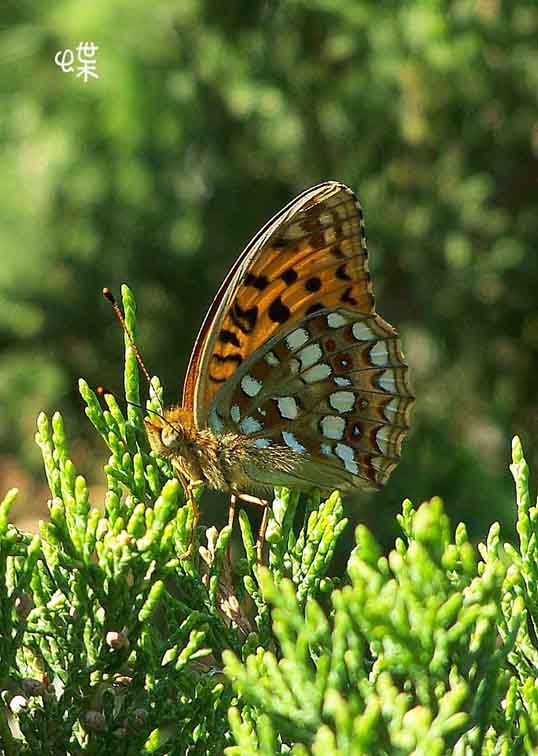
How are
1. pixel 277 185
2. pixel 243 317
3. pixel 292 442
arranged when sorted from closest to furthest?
pixel 243 317 → pixel 292 442 → pixel 277 185

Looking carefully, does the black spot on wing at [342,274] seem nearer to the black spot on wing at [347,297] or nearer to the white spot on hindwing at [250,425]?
the black spot on wing at [347,297]

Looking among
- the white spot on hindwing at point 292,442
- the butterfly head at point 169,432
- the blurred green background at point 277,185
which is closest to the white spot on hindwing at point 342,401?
the white spot on hindwing at point 292,442

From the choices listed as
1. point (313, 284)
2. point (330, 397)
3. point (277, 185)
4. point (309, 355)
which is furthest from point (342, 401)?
point (277, 185)

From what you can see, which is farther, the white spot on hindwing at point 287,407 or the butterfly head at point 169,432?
the white spot on hindwing at point 287,407

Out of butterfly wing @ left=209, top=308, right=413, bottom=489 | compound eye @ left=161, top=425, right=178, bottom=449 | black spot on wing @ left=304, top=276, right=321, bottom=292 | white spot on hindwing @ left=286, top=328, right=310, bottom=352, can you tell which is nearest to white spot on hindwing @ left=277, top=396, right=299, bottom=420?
butterfly wing @ left=209, top=308, right=413, bottom=489

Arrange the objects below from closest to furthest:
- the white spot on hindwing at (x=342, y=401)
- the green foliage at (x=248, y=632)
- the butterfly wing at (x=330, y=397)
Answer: the green foliage at (x=248, y=632) → the butterfly wing at (x=330, y=397) → the white spot on hindwing at (x=342, y=401)

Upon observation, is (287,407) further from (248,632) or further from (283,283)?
(248,632)
